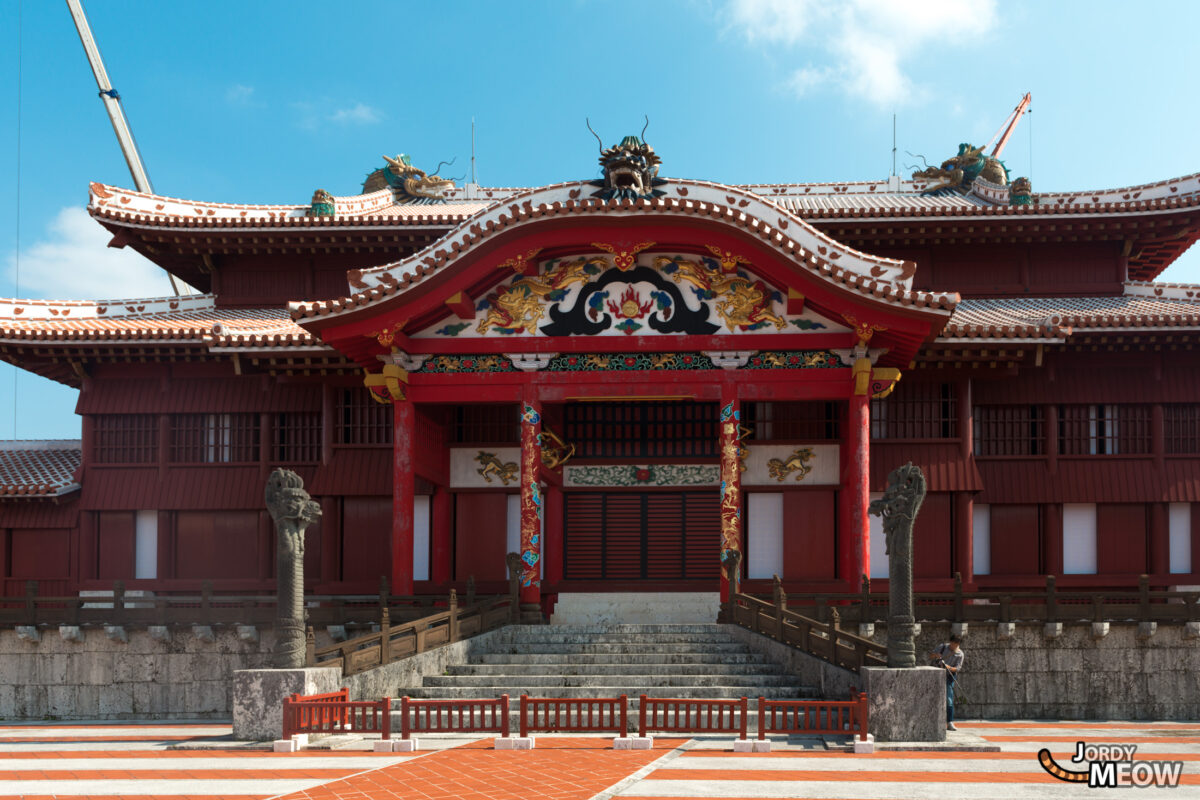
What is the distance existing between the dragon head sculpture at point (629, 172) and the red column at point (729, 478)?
3966 mm

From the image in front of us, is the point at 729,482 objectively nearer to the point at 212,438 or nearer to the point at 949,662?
the point at 949,662

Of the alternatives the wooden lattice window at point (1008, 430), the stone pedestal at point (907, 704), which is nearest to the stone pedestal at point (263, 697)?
the stone pedestal at point (907, 704)

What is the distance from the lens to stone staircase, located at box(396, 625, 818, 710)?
1594cm

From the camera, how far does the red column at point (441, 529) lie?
844 inches

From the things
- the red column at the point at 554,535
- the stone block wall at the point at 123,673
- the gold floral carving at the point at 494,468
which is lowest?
the stone block wall at the point at 123,673

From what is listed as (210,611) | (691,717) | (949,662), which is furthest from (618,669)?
(210,611)

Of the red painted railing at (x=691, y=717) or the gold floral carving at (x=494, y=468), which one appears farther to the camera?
the gold floral carving at (x=494, y=468)

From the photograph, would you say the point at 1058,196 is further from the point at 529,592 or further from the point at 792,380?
the point at 529,592

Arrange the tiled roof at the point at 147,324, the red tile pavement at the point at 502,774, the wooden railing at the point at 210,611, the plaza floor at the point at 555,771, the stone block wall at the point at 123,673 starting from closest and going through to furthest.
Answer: the red tile pavement at the point at 502,774, the plaza floor at the point at 555,771, the wooden railing at the point at 210,611, the stone block wall at the point at 123,673, the tiled roof at the point at 147,324

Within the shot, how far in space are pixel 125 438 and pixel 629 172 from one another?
1255 cm

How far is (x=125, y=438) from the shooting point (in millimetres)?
23359

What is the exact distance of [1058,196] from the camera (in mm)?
24141

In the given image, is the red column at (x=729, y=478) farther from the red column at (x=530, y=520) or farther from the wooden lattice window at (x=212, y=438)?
the wooden lattice window at (x=212, y=438)

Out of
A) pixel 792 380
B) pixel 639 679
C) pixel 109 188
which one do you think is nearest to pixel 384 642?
pixel 639 679
